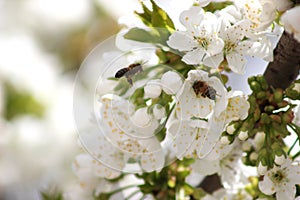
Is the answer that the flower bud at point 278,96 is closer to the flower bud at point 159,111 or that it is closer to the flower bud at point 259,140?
the flower bud at point 259,140

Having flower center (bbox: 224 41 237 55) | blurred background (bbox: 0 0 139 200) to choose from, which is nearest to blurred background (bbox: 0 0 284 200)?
blurred background (bbox: 0 0 139 200)

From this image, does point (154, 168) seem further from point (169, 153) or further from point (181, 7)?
point (181, 7)

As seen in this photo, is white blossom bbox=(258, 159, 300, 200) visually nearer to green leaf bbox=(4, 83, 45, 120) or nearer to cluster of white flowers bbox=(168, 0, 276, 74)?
cluster of white flowers bbox=(168, 0, 276, 74)

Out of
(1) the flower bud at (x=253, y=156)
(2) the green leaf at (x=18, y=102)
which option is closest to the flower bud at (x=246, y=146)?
(1) the flower bud at (x=253, y=156)

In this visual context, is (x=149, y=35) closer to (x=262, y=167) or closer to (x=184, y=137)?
(x=184, y=137)

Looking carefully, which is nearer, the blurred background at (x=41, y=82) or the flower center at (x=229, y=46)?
the flower center at (x=229, y=46)

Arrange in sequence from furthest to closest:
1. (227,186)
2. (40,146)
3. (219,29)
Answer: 1. (40,146)
2. (227,186)
3. (219,29)

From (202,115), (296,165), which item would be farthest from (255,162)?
(202,115)
